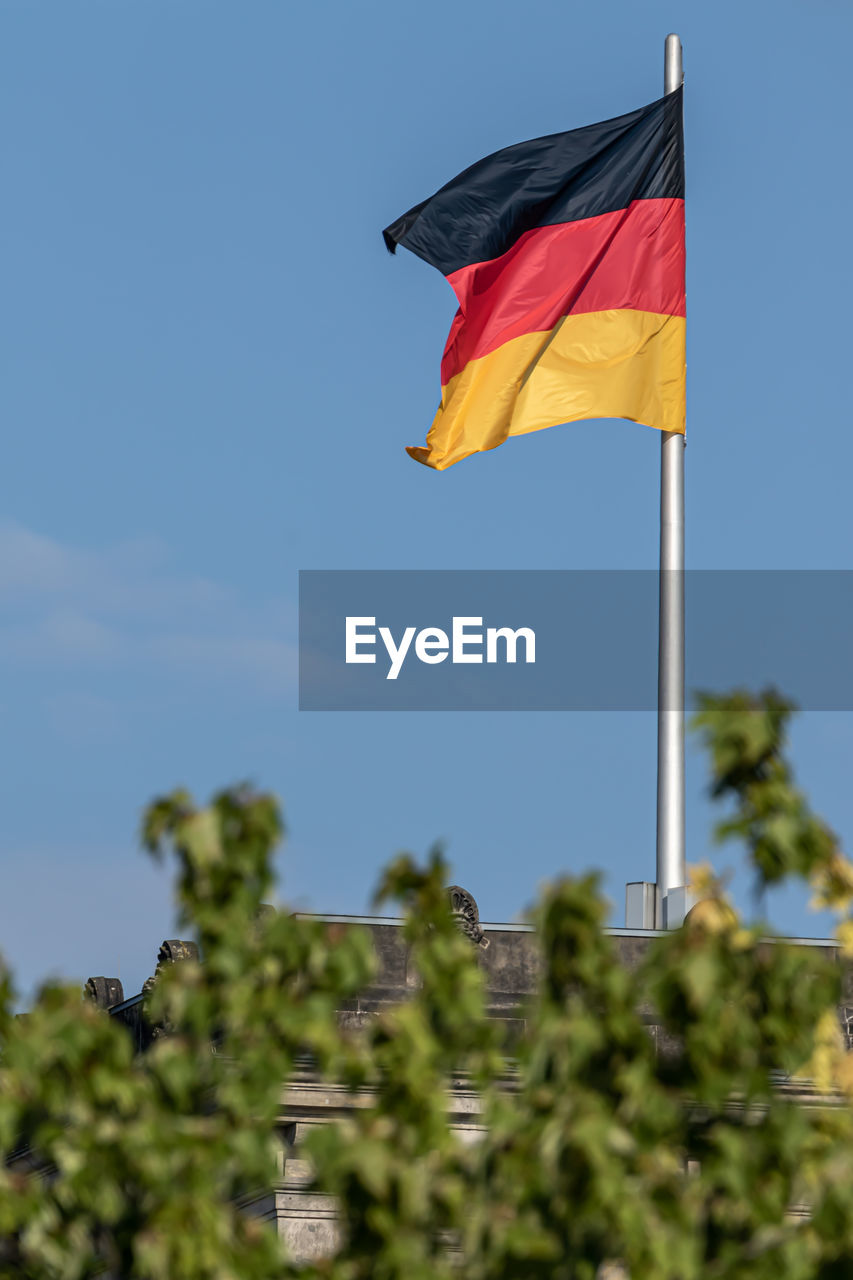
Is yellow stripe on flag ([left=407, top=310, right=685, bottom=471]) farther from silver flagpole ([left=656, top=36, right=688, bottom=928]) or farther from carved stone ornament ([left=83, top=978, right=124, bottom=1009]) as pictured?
carved stone ornament ([left=83, top=978, right=124, bottom=1009])

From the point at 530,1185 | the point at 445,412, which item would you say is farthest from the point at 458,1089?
the point at 530,1185

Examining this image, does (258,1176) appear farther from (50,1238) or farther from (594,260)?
(594,260)

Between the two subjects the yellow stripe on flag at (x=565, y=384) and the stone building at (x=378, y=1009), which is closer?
the stone building at (x=378, y=1009)

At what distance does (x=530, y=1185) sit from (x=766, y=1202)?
1.19m

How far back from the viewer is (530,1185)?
954 centimetres

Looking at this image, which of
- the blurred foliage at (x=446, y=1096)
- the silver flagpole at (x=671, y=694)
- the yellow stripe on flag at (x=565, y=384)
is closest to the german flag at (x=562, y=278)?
the yellow stripe on flag at (x=565, y=384)

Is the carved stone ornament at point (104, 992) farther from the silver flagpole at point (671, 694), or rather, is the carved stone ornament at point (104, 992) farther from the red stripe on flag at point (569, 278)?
the red stripe on flag at point (569, 278)

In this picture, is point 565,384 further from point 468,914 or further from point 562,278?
point 468,914

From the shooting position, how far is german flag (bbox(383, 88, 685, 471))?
972 inches

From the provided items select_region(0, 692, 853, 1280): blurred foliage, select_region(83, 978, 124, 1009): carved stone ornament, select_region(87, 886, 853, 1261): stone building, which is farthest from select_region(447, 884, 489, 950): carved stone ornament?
select_region(0, 692, 853, 1280): blurred foliage

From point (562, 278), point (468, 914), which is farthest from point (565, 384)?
point (468, 914)

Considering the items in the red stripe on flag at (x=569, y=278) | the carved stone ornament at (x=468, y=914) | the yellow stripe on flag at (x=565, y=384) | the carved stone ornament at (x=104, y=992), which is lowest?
the carved stone ornament at (x=104, y=992)

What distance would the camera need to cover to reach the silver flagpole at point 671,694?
22391 mm

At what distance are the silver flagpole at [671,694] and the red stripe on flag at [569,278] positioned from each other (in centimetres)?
190
